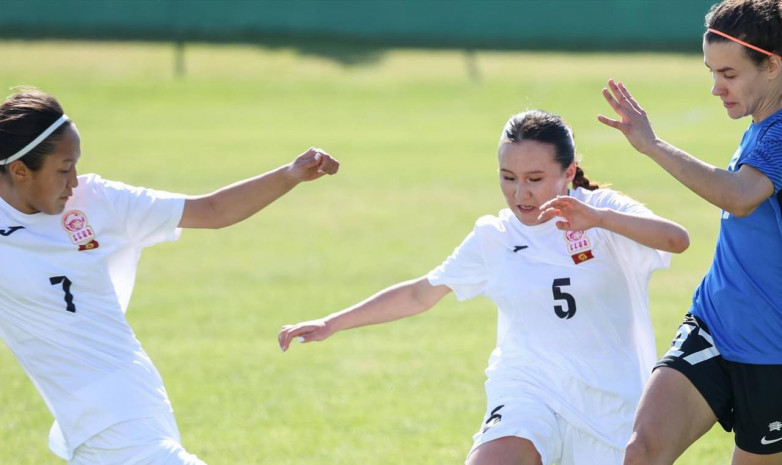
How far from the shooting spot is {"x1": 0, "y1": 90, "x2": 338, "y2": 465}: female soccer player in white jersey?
172 inches

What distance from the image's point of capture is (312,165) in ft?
16.1

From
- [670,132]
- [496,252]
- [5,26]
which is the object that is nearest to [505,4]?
[670,132]

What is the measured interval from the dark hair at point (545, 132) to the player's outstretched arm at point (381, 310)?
0.79 m

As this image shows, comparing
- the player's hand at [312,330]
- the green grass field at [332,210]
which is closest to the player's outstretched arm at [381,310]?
the player's hand at [312,330]

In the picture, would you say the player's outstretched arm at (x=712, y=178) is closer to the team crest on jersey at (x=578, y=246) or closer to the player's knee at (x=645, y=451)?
the team crest on jersey at (x=578, y=246)

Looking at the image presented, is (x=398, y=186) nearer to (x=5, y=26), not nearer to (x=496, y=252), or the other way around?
(x=496, y=252)

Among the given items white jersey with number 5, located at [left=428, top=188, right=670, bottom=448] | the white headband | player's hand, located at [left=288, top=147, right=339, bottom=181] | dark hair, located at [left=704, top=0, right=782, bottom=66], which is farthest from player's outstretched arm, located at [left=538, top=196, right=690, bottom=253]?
the white headband

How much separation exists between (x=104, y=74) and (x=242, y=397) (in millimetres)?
23850

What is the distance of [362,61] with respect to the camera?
106 ft

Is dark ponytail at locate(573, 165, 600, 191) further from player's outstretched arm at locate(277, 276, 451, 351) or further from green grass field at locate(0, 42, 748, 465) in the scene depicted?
green grass field at locate(0, 42, 748, 465)

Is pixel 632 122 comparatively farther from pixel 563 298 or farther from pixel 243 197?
pixel 243 197

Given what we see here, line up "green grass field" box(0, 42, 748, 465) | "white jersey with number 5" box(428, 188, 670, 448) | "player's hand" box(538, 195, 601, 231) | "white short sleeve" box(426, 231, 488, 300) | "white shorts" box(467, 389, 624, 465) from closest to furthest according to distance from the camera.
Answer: "player's hand" box(538, 195, 601, 231), "white shorts" box(467, 389, 624, 465), "white jersey with number 5" box(428, 188, 670, 448), "white short sleeve" box(426, 231, 488, 300), "green grass field" box(0, 42, 748, 465)

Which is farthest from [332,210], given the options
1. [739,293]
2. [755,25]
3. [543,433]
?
[755,25]

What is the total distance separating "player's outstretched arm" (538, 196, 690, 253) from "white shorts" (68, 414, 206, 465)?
1690 millimetres
